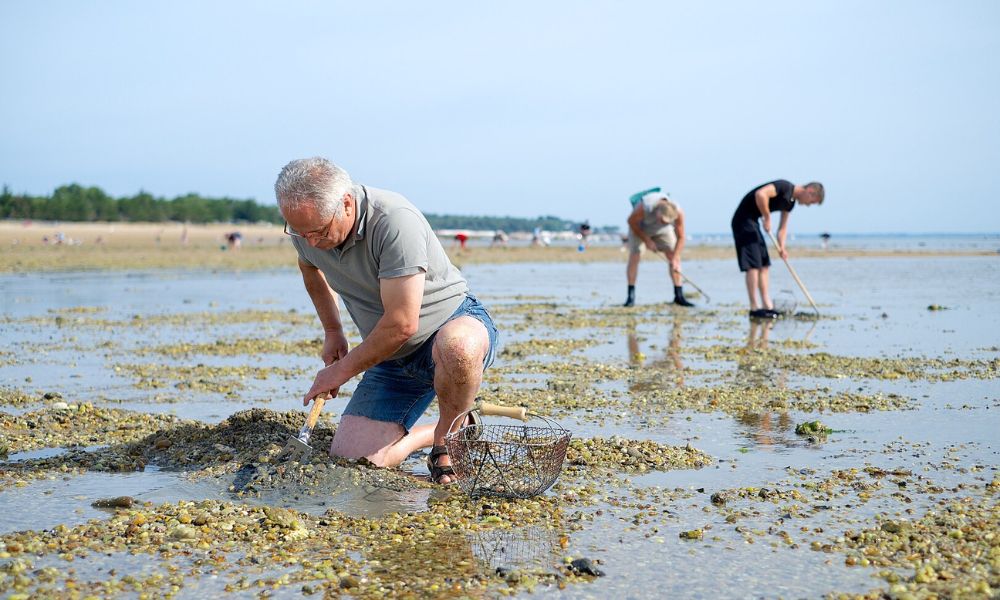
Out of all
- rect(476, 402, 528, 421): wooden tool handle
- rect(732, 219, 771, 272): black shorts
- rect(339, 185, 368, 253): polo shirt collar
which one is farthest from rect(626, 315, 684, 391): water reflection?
rect(339, 185, 368, 253): polo shirt collar

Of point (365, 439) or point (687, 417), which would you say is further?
point (687, 417)

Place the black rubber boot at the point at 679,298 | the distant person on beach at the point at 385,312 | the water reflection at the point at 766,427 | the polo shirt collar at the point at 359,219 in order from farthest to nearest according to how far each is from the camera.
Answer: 1. the black rubber boot at the point at 679,298
2. the water reflection at the point at 766,427
3. the polo shirt collar at the point at 359,219
4. the distant person on beach at the point at 385,312

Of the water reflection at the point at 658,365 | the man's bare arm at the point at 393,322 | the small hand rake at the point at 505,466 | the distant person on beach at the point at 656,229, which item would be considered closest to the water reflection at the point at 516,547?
the small hand rake at the point at 505,466

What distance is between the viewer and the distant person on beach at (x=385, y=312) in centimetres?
471

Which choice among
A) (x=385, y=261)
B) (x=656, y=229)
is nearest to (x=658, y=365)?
(x=385, y=261)

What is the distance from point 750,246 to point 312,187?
1021 centimetres

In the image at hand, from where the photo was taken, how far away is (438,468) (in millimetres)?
5211

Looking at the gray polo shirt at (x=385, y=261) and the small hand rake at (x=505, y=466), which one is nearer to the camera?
the small hand rake at (x=505, y=466)

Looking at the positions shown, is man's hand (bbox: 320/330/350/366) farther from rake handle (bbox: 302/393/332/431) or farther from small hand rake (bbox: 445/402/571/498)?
small hand rake (bbox: 445/402/571/498)

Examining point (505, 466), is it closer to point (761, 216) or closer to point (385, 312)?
point (385, 312)

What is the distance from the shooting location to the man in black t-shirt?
13.7 m

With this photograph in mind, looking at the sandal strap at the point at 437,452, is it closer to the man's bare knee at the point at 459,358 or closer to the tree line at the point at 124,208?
the man's bare knee at the point at 459,358

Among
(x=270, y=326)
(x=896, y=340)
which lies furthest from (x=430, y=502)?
(x=270, y=326)

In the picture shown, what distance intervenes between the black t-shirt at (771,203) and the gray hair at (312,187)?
34.0 feet
